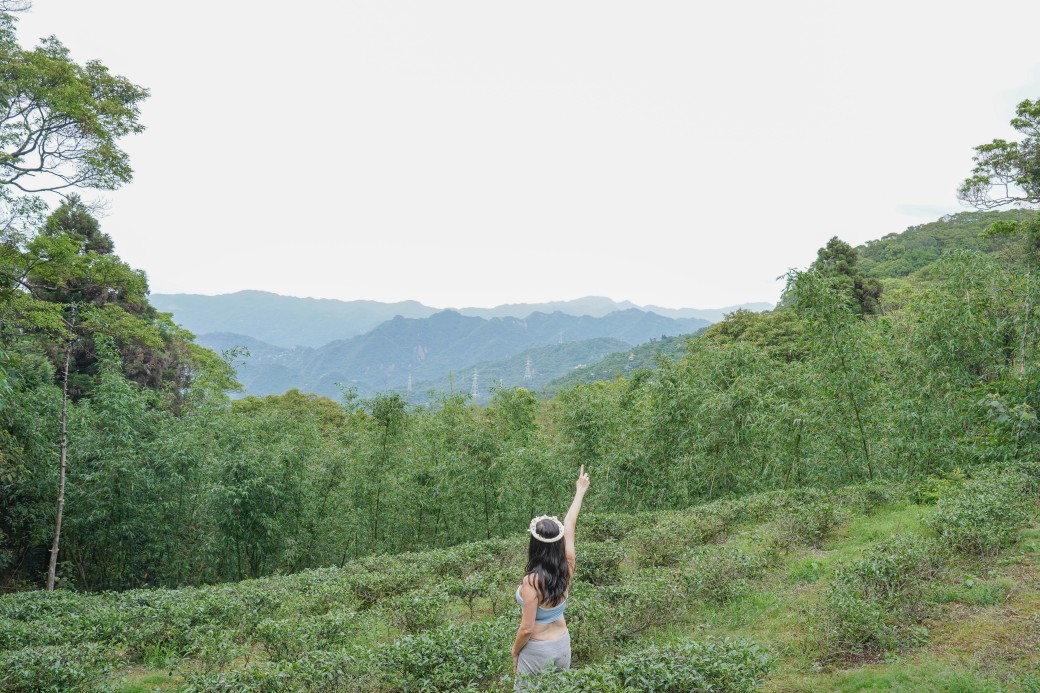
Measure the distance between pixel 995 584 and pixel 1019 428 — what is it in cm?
422

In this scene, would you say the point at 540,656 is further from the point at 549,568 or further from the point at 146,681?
the point at 146,681

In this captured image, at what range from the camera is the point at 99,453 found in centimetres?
1051

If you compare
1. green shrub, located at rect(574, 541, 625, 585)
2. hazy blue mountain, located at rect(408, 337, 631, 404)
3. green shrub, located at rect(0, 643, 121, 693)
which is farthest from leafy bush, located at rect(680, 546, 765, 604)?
hazy blue mountain, located at rect(408, 337, 631, 404)

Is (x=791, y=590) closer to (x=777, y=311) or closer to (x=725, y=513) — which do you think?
(x=725, y=513)

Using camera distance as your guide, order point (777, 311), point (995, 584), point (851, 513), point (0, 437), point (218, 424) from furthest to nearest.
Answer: point (777, 311)
point (218, 424)
point (0, 437)
point (851, 513)
point (995, 584)

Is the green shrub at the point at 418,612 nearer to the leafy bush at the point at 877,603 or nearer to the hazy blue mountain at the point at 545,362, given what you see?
the leafy bush at the point at 877,603

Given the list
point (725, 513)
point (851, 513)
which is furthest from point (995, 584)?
point (725, 513)

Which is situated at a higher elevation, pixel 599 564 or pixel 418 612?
pixel 418 612

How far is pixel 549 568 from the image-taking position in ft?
9.57

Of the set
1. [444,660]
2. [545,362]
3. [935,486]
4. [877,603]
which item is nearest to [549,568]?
[444,660]

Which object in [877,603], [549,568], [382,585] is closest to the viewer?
[549,568]

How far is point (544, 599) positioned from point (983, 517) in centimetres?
485

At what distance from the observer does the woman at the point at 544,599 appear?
114 inches

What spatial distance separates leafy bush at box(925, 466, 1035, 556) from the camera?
17.1 feet
